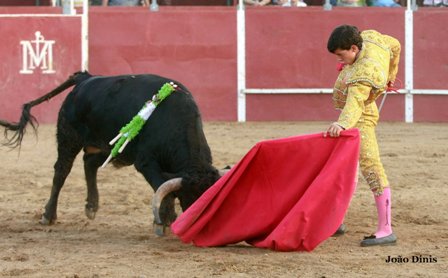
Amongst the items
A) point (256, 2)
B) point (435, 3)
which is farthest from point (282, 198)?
point (435, 3)

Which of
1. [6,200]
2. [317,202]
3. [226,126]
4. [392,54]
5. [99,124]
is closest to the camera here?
[317,202]

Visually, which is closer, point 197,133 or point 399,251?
point 399,251

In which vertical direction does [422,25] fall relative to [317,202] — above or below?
above

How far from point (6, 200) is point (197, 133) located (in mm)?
1974

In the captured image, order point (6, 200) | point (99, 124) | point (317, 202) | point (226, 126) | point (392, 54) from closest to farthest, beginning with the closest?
point (317, 202) < point (392, 54) < point (99, 124) < point (6, 200) < point (226, 126)

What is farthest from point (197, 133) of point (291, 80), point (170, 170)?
point (291, 80)

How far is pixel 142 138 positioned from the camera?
18.5 ft

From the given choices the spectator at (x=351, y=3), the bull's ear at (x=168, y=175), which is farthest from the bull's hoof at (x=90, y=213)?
the spectator at (x=351, y=3)

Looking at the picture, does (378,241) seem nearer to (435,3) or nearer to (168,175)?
(168,175)

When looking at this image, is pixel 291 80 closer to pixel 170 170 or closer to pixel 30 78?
pixel 30 78

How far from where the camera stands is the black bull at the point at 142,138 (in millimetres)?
5289

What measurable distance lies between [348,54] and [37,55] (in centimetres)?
635

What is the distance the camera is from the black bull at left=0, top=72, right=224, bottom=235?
5289mm

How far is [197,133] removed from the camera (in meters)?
5.52
